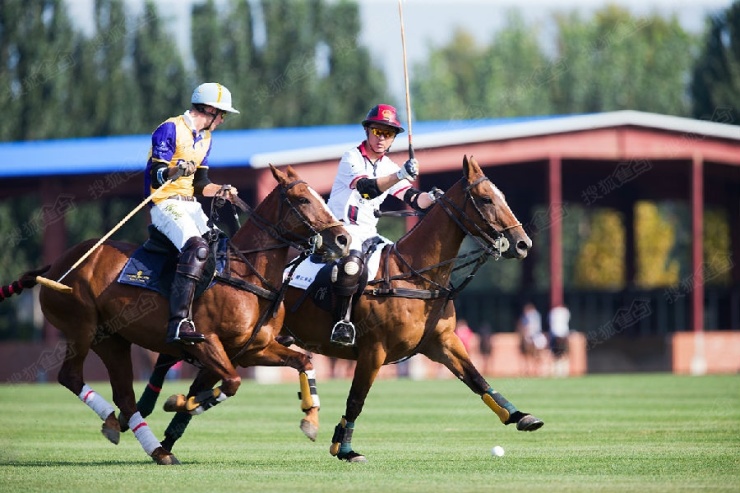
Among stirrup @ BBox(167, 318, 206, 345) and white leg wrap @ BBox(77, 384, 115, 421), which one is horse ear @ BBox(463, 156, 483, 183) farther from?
white leg wrap @ BBox(77, 384, 115, 421)

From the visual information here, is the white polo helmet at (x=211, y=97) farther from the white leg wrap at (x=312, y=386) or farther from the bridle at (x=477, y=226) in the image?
the white leg wrap at (x=312, y=386)

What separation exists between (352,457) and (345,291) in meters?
1.56

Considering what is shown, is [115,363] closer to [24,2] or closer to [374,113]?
[374,113]

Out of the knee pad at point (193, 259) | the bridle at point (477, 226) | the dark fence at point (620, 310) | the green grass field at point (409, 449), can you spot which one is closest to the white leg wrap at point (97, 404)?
the green grass field at point (409, 449)

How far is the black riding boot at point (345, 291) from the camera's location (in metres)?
13.1

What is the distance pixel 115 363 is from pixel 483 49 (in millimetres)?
73219

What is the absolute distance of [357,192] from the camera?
45.1 ft

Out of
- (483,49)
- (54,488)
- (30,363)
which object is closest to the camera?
(54,488)

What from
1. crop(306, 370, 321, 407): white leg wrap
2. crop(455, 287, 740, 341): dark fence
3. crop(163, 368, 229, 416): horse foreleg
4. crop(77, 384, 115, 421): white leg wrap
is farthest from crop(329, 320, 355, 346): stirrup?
crop(455, 287, 740, 341): dark fence

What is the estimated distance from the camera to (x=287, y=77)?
58.2 m

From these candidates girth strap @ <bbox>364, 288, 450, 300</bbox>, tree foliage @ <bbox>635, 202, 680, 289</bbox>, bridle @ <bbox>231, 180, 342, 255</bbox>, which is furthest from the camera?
tree foliage @ <bbox>635, 202, 680, 289</bbox>

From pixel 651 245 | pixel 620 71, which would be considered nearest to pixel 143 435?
pixel 651 245

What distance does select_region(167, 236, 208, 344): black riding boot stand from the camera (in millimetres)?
12188

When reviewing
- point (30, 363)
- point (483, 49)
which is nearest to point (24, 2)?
point (30, 363)
